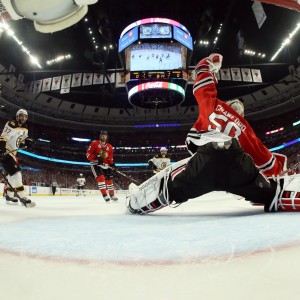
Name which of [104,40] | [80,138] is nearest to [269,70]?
[104,40]

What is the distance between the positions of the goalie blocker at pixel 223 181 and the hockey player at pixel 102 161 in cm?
398

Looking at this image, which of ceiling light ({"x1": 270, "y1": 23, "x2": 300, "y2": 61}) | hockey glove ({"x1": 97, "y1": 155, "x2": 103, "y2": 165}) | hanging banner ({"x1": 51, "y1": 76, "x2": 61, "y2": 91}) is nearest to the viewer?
hockey glove ({"x1": 97, "y1": 155, "x2": 103, "y2": 165})

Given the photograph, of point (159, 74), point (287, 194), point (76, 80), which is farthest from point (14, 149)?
point (76, 80)

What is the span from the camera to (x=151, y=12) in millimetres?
14617

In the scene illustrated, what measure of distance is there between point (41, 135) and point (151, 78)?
17.1 m

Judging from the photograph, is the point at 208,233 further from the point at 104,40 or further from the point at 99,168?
the point at 104,40

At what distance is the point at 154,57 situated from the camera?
10.8 m

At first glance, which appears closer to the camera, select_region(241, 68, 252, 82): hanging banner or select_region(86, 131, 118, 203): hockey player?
select_region(86, 131, 118, 203): hockey player

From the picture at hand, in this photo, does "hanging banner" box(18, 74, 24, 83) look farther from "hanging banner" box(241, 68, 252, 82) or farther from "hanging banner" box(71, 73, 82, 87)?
"hanging banner" box(241, 68, 252, 82)

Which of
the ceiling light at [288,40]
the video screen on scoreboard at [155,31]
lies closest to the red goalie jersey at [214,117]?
the video screen on scoreboard at [155,31]

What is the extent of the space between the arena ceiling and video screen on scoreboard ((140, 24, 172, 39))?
2.88 metres

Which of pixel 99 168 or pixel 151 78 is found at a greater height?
pixel 151 78

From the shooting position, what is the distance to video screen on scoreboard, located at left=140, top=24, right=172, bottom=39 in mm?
10744

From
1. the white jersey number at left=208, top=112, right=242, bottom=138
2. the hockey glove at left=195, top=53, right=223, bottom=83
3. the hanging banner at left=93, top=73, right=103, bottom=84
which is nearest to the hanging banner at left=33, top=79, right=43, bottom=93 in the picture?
the hanging banner at left=93, top=73, right=103, bottom=84
